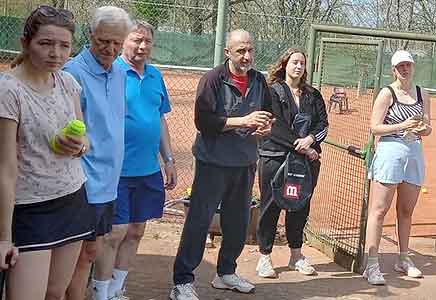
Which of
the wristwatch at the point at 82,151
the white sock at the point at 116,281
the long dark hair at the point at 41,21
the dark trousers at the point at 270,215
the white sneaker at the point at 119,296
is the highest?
the long dark hair at the point at 41,21

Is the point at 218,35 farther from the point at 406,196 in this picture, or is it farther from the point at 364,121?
the point at 364,121

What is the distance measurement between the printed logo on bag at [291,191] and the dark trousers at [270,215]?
13 centimetres

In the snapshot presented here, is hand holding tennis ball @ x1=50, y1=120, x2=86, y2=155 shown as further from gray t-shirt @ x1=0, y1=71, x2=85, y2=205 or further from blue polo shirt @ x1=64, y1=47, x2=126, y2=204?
blue polo shirt @ x1=64, y1=47, x2=126, y2=204

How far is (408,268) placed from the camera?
17.9 feet

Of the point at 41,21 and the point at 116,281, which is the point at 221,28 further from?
the point at 41,21

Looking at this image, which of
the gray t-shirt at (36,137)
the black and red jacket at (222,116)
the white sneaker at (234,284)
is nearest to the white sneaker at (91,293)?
the white sneaker at (234,284)

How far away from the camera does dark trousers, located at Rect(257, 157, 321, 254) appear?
5180mm

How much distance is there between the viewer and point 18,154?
265cm

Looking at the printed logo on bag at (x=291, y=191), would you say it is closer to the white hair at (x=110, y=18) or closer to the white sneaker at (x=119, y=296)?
the white sneaker at (x=119, y=296)

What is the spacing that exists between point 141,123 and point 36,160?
1.32m

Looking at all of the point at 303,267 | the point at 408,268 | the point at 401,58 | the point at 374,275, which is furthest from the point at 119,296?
the point at 401,58

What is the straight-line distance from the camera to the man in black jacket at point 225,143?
434 cm

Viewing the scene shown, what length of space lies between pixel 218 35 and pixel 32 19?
336 centimetres

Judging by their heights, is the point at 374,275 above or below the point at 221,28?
below
